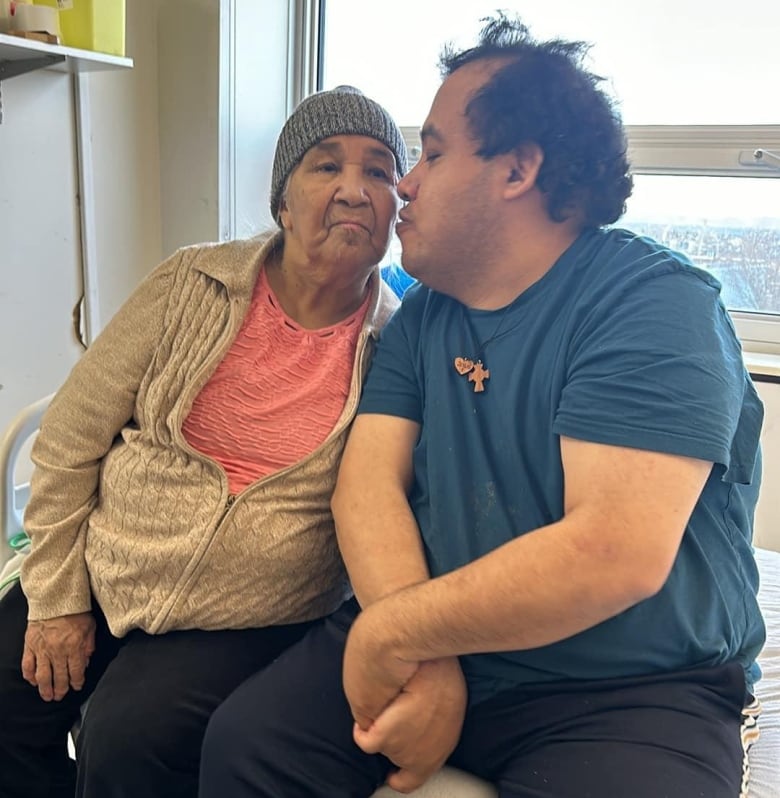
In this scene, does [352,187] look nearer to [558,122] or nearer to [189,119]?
[558,122]

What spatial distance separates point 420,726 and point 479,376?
44cm

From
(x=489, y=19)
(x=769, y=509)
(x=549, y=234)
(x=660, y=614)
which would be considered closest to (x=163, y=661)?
(x=660, y=614)

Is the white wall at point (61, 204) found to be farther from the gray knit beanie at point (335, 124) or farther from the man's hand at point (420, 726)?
the man's hand at point (420, 726)

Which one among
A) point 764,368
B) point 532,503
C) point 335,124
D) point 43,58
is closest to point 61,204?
point 43,58

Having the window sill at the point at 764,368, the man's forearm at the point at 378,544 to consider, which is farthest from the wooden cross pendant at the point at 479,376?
the window sill at the point at 764,368

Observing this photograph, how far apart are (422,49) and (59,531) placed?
1617 millimetres

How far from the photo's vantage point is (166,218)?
2035 mm

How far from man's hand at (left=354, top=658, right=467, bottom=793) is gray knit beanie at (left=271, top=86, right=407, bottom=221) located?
2.63ft

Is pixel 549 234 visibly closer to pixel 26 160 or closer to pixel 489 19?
pixel 489 19

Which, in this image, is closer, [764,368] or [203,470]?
[203,470]

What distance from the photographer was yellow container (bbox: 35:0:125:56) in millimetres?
1505

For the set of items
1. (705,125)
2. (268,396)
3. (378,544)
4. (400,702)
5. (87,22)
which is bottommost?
(400,702)

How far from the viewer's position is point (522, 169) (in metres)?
1.03

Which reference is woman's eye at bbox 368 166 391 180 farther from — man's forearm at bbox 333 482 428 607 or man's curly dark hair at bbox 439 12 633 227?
man's forearm at bbox 333 482 428 607
